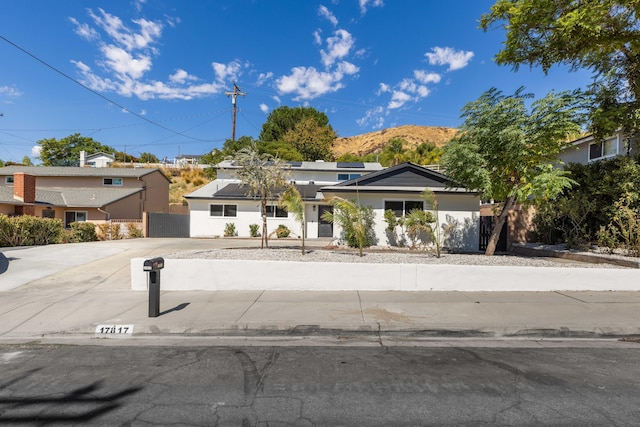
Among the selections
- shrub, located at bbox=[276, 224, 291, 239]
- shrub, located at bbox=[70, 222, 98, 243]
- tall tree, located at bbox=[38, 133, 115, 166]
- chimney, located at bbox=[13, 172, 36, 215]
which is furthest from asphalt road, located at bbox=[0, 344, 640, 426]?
tall tree, located at bbox=[38, 133, 115, 166]

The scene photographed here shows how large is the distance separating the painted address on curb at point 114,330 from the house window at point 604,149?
18.3 metres

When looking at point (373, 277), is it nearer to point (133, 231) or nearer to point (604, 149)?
point (604, 149)

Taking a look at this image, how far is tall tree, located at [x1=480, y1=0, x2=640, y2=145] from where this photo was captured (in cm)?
897

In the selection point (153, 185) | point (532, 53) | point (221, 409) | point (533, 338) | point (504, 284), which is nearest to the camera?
point (221, 409)

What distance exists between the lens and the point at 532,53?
35.8ft

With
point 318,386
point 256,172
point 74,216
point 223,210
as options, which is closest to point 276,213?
point 223,210

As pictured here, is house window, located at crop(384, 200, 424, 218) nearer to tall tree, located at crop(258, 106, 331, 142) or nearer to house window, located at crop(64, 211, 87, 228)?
house window, located at crop(64, 211, 87, 228)

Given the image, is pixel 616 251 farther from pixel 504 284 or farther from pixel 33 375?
pixel 33 375

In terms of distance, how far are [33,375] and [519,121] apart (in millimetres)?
11392

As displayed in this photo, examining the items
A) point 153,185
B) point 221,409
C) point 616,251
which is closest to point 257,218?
point 153,185

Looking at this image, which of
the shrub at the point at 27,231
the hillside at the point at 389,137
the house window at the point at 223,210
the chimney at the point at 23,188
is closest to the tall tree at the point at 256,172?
the house window at the point at 223,210

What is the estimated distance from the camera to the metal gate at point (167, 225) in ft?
75.1

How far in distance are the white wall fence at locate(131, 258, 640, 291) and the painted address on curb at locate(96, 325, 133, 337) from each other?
2696mm

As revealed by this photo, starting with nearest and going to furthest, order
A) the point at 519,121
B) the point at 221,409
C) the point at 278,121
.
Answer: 1. the point at 221,409
2. the point at 519,121
3. the point at 278,121
